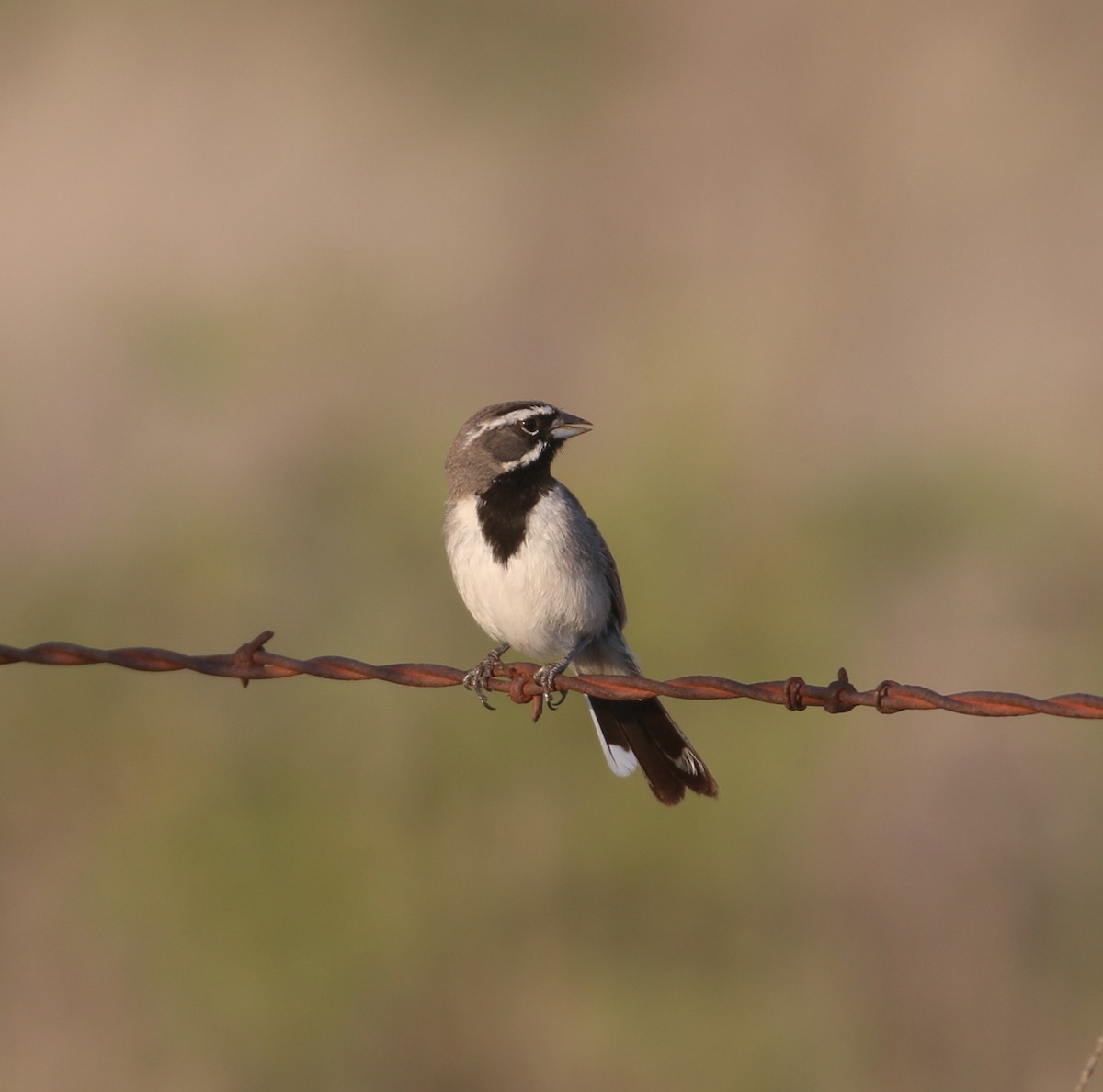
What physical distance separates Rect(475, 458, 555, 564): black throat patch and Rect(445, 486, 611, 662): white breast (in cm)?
3

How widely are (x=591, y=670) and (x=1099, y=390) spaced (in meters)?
7.77

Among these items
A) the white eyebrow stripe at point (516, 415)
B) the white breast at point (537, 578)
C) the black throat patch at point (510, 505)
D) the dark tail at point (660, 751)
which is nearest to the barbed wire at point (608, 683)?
the white breast at point (537, 578)

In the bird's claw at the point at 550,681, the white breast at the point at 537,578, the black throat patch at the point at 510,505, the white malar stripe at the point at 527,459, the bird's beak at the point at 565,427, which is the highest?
the bird's beak at the point at 565,427

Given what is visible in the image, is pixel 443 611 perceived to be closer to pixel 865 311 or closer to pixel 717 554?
pixel 717 554

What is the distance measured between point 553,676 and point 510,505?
50.9 inches

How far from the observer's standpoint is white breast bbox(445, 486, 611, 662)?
21.6 feet

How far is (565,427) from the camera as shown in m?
7.02

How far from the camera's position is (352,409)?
13297 mm

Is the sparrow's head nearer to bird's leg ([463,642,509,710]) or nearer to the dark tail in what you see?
bird's leg ([463,642,509,710])

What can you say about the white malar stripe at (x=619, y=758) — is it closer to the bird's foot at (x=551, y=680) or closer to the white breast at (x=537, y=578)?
the bird's foot at (x=551, y=680)

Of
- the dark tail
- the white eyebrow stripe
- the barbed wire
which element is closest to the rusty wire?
the barbed wire

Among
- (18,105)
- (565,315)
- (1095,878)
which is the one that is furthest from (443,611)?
(18,105)

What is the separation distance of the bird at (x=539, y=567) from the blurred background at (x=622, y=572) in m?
1.20

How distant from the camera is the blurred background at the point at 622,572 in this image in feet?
24.9
